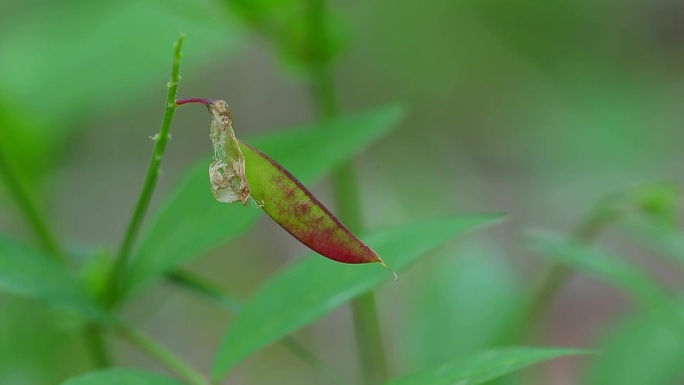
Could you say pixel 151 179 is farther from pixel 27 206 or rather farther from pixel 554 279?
pixel 554 279

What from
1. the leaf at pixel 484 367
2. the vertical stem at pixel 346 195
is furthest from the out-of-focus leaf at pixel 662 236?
the leaf at pixel 484 367

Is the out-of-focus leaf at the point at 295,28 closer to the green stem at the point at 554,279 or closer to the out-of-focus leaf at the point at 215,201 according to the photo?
the out-of-focus leaf at the point at 215,201

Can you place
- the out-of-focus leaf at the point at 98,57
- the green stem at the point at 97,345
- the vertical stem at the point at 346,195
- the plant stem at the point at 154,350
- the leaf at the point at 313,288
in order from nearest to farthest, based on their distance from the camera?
1. the leaf at the point at 313,288
2. the plant stem at the point at 154,350
3. the green stem at the point at 97,345
4. the vertical stem at the point at 346,195
5. the out-of-focus leaf at the point at 98,57

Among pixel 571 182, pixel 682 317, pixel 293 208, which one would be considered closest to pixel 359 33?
pixel 571 182

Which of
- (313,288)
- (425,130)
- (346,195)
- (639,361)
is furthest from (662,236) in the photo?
(425,130)

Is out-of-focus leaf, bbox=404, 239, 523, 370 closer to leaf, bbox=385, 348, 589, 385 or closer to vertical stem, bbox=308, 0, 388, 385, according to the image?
vertical stem, bbox=308, 0, 388, 385

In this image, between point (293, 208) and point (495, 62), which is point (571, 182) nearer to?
point (495, 62)

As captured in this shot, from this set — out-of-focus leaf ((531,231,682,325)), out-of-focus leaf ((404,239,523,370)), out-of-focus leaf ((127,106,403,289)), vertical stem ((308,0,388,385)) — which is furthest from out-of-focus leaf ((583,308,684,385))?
out-of-focus leaf ((127,106,403,289))
